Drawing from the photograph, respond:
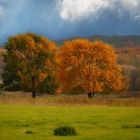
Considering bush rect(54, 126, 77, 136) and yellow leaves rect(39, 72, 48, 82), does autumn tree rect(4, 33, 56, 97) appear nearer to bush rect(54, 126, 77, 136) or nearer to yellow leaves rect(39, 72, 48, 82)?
yellow leaves rect(39, 72, 48, 82)

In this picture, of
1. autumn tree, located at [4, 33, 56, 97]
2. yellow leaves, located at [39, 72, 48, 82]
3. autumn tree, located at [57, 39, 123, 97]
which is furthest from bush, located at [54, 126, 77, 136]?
yellow leaves, located at [39, 72, 48, 82]

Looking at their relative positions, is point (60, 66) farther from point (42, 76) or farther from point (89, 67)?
point (89, 67)

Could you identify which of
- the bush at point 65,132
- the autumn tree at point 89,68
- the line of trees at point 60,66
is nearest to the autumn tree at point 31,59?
the line of trees at point 60,66

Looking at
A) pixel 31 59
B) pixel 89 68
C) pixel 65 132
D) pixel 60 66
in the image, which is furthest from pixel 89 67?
pixel 65 132

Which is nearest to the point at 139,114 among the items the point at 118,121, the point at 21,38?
the point at 118,121

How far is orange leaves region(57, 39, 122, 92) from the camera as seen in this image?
87438 mm

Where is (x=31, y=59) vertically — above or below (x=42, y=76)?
above

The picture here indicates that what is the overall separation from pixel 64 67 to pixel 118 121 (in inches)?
2236

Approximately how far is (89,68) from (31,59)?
12.1 metres

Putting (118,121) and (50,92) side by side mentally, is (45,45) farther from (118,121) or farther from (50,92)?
(118,121)

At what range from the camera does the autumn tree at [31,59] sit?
90.1 metres

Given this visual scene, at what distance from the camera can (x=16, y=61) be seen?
8956cm

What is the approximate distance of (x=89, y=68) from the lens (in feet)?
288

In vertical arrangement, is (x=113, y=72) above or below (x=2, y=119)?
above
